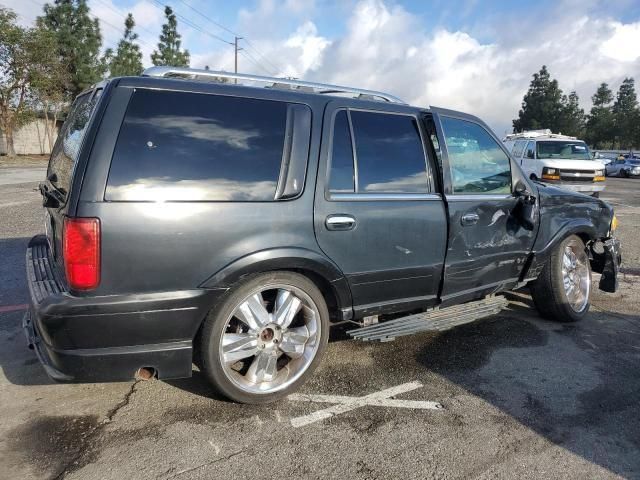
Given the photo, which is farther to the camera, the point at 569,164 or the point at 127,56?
the point at 127,56

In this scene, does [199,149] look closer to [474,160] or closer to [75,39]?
[474,160]

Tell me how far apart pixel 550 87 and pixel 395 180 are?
7820 centimetres

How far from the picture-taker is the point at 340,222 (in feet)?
10.0

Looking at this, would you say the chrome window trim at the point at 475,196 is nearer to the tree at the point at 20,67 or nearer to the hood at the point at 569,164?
the hood at the point at 569,164

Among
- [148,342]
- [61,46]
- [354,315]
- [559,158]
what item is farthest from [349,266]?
[61,46]

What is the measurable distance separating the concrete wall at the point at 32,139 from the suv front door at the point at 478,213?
1553 inches

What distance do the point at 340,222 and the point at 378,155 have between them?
0.59m

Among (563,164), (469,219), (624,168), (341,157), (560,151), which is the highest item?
(624,168)

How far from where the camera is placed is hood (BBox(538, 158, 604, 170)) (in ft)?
47.4

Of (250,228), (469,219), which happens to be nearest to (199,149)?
(250,228)

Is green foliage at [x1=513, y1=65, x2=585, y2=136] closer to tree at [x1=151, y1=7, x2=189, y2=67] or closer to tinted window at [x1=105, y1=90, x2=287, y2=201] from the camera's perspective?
tree at [x1=151, y1=7, x2=189, y2=67]

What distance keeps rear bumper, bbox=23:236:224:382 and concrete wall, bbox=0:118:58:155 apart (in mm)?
39577

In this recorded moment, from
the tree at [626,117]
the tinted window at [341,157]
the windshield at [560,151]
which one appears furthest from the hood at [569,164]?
the tree at [626,117]

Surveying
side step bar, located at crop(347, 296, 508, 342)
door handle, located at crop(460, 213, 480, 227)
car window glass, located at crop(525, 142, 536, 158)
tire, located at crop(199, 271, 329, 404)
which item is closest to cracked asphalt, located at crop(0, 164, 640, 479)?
tire, located at crop(199, 271, 329, 404)
